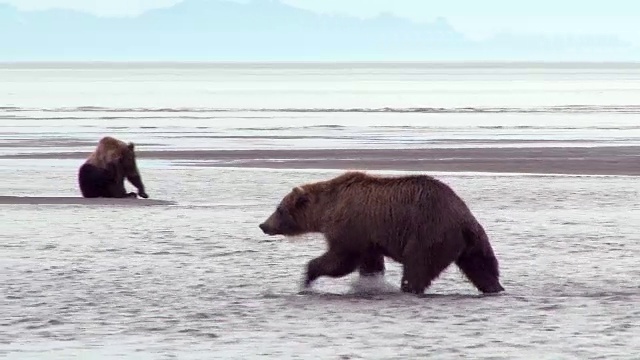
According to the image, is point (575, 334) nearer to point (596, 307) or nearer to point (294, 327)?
point (596, 307)

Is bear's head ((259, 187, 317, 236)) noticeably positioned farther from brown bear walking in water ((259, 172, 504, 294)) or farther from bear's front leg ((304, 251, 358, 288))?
bear's front leg ((304, 251, 358, 288))

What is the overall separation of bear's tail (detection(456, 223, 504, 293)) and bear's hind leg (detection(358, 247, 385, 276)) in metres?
0.67

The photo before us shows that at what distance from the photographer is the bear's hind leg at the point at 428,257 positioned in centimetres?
1041

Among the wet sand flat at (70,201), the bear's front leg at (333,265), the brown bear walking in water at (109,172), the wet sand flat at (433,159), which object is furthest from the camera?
the wet sand flat at (433,159)

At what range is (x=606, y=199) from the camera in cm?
1855

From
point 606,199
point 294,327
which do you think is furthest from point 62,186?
point 294,327

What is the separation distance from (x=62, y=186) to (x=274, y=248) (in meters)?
8.49

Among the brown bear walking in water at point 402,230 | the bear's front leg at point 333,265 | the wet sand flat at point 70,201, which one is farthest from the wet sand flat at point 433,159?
the bear's front leg at point 333,265

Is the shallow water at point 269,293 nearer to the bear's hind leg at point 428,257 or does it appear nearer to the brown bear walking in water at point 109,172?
the bear's hind leg at point 428,257

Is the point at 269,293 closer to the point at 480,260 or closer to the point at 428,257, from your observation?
the point at 428,257

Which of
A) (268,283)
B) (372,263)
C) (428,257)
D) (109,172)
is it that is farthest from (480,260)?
(109,172)

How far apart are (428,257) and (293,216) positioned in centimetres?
153

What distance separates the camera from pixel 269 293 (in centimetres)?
1080

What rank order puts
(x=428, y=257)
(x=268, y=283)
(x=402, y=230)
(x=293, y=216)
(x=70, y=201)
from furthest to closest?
(x=70, y=201)
(x=293, y=216)
(x=268, y=283)
(x=402, y=230)
(x=428, y=257)
